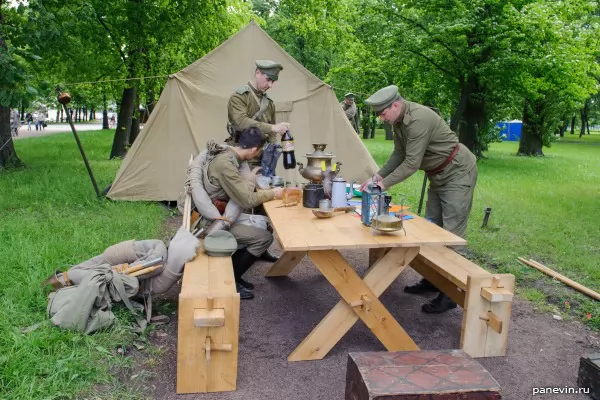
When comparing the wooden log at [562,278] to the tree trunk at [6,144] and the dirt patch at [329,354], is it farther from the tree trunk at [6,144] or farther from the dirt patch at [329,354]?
the tree trunk at [6,144]

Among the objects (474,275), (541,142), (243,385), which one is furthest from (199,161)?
(541,142)

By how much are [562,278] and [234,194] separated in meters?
2.82

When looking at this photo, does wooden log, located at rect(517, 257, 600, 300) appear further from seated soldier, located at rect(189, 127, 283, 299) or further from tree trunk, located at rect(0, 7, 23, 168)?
tree trunk, located at rect(0, 7, 23, 168)

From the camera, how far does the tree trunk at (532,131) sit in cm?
1747

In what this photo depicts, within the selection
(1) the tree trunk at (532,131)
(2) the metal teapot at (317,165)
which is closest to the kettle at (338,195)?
(2) the metal teapot at (317,165)

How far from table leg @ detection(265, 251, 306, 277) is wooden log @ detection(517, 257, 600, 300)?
209 cm

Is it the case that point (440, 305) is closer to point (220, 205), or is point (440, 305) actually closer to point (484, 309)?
point (484, 309)

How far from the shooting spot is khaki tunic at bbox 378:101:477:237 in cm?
353

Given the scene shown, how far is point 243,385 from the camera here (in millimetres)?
2688

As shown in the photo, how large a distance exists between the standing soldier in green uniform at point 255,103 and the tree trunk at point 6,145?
20.9 feet

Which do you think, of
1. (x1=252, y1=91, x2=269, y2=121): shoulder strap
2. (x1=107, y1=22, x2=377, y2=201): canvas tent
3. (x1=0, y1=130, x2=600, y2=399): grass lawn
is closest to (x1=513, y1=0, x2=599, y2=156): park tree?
(x1=0, y1=130, x2=600, y2=399): grass lawn

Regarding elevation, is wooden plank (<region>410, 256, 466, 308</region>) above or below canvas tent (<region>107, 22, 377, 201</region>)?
below

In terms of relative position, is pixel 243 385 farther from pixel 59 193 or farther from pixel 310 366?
pixel 59 193

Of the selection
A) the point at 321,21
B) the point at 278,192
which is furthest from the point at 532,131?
the point at 278,192
